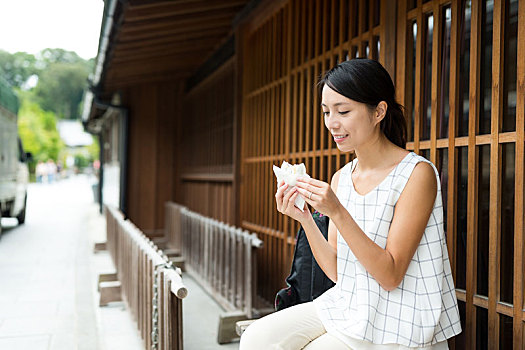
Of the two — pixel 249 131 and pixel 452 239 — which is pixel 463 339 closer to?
pixel 452 239

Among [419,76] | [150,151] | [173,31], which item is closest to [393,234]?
[419,76]

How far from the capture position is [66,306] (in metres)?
5.70

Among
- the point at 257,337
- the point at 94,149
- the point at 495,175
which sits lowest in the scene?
the point at 257,337

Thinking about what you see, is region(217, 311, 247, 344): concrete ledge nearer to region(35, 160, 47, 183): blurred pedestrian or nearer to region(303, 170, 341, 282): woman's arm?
region(303, 170, 341, 282): woman's arm

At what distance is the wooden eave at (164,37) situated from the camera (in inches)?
217

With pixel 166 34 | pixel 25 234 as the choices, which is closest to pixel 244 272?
pixel 166 34

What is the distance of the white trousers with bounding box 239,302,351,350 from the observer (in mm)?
1946

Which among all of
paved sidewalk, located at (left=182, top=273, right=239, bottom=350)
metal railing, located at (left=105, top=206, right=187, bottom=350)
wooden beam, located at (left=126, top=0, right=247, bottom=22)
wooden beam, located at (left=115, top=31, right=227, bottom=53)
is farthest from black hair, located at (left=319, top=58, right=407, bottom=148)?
wooden beam, located at (left=115, top=31, right=227, bottom=53)

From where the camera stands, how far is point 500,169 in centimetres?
228

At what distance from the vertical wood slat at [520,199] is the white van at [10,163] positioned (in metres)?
9.65

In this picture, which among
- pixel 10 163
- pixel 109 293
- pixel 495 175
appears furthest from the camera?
pixel 10 163

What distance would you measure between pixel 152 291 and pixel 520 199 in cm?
248

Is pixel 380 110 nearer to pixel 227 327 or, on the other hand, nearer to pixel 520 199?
pixel 520 199

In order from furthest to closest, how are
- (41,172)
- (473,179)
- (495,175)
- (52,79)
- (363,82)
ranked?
(52,79), (41,172), (473,179), (495,175), (363,82)
